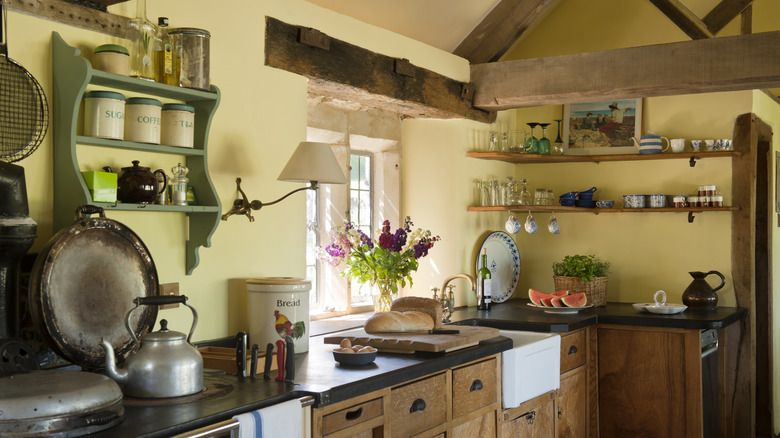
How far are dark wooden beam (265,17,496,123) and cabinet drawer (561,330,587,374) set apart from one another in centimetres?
135

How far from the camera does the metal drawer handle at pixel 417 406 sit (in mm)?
2609

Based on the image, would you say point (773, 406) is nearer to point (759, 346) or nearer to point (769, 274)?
point (759, 346)

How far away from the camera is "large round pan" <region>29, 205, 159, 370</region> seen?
6.67 feet

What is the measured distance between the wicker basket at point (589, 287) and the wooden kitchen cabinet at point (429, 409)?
1514mm

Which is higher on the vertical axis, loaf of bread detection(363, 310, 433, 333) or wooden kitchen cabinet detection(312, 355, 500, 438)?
loaf of bread detection(363, 310, 433, 333)

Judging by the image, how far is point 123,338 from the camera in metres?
2.24

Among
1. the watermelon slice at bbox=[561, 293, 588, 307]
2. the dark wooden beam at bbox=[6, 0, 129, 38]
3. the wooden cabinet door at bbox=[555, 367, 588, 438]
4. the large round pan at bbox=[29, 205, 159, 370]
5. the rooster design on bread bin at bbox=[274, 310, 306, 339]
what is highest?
the dark wooden beam at bbox=[6, 0, 129, 38]

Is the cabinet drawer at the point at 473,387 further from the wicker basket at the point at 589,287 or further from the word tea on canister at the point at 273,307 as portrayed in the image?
the wicker basket at the point at 589,287

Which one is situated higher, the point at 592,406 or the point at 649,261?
the point at 649,261

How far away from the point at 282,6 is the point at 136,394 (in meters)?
1.71

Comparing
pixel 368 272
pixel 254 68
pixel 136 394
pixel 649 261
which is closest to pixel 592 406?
pixel 649 261

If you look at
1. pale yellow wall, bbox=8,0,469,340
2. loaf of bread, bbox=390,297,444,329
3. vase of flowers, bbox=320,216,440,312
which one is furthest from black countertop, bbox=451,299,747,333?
pale yellow wall, bbox=8,0,469,340

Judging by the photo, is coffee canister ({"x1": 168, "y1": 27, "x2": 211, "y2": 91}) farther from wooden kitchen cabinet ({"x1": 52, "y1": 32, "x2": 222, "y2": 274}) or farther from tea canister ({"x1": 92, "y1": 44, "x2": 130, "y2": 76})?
tea canister ({"x1": 92, "y1": 44, "x2": 130, "y2": 76})

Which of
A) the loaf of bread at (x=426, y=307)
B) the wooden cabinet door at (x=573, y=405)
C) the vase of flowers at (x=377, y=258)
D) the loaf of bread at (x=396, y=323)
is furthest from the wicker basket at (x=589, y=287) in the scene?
the loaf of bread at (x=396, y=323)
